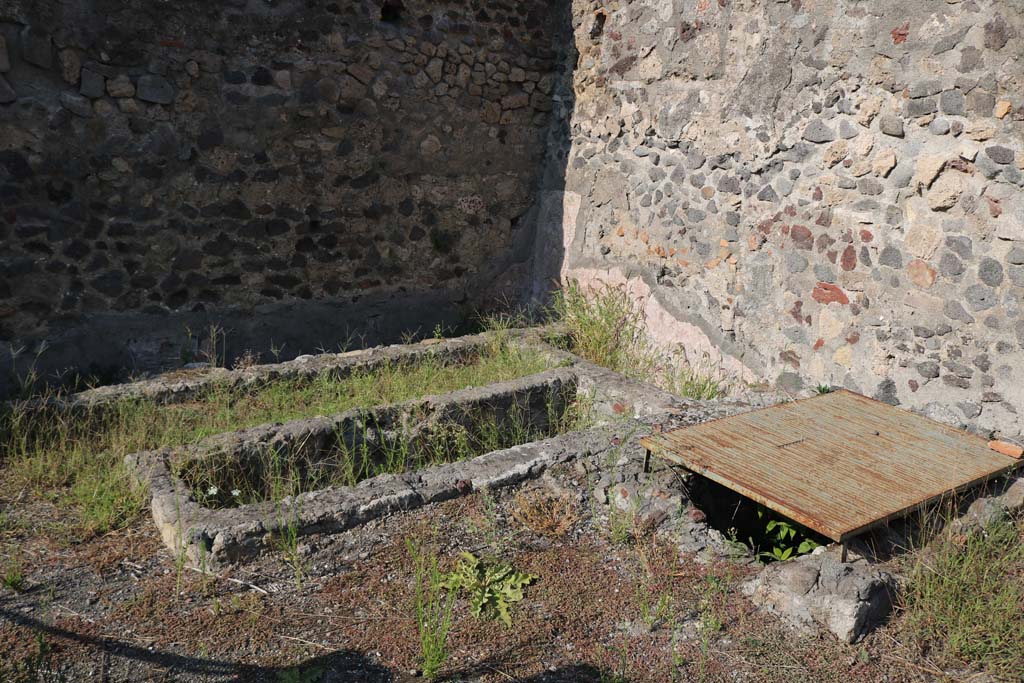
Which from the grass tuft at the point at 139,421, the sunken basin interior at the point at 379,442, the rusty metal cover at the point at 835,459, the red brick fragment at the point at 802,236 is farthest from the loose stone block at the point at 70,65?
the red brick fragment at the point at 802,236

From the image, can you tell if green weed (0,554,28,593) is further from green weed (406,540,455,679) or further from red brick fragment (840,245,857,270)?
red brick fragment (840,245,857,270)

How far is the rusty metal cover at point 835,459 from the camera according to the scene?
2.82m

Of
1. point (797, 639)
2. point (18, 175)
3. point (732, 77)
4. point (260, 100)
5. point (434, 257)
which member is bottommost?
point (797, 639)

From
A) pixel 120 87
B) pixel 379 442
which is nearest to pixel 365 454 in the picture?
pixel 379 442

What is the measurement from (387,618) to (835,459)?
6.06ft

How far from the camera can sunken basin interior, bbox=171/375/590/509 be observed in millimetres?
3309

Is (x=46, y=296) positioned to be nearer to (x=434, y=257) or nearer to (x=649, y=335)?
(x=434, y=257)

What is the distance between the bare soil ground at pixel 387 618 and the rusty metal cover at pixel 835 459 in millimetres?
336

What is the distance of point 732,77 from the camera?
4684 mm

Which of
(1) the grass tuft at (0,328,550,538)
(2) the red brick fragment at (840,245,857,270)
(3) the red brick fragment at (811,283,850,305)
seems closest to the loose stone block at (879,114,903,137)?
(2) the red brick fragment at (840,245,857,270)

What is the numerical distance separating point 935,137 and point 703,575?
2.37 meters

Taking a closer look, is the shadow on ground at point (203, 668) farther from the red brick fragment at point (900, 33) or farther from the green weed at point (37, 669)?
the red brick fragment at point (900, 33)

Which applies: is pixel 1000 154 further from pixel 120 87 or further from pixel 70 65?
pixel 70 65

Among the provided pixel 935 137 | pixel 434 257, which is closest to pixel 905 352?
pixel 935 137
